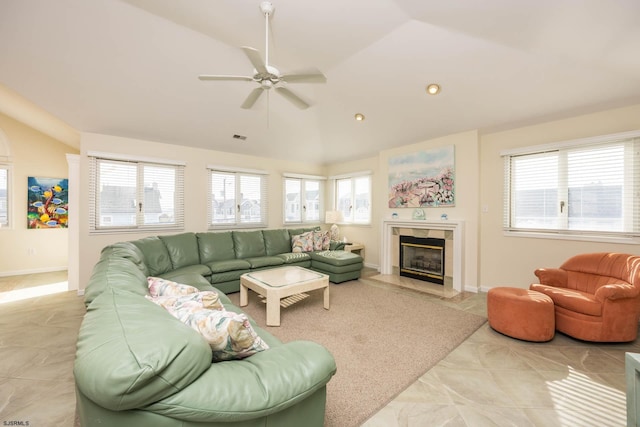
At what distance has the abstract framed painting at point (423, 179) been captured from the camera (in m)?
4.50

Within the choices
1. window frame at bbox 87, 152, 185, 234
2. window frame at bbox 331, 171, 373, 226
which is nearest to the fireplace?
window frame at bbox 331, 171, 373, 226

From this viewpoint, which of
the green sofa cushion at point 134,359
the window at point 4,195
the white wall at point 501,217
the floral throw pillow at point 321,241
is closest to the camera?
the green sofa cushion at point 134,359

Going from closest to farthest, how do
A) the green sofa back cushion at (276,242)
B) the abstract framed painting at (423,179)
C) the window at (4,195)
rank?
the abstract framed painting at (423,179) → the window at (4,195) → the green sofa back cushion at (276,242)

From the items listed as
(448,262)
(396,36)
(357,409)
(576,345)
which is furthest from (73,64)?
(576,345)

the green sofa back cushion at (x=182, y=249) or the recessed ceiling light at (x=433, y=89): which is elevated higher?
the recessed ceiling light at (x=433, y=89)

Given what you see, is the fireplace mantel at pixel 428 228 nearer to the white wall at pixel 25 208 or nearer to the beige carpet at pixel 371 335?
the beige carpet at pixel 371 335

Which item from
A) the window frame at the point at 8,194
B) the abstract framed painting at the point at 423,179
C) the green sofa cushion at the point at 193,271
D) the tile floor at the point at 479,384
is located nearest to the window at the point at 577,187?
the abstract framed painting at the point at 423,179

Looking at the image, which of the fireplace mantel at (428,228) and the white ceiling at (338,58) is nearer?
the white ceiling at (338,58)

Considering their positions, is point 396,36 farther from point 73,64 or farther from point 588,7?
point 73,64

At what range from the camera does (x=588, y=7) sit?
7.13 ft

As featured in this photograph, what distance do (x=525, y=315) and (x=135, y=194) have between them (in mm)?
5738

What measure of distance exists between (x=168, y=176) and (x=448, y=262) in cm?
528

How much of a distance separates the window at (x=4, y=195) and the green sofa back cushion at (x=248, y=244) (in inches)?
178

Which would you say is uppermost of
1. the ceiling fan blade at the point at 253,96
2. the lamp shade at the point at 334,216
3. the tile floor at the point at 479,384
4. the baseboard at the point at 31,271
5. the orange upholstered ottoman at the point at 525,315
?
the ceiling fan blade at the point at 253,96
